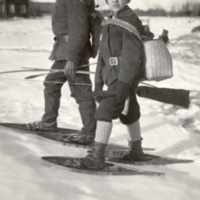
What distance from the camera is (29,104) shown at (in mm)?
3346

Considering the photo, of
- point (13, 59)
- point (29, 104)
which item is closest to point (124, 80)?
point (29, 104)

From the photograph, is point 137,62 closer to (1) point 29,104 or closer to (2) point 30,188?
(2) point 30,188

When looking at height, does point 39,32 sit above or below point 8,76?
above

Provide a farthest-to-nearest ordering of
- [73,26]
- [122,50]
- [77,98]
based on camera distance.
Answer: [77,98] → [73,26] → [122,50]

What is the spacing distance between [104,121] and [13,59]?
308cm

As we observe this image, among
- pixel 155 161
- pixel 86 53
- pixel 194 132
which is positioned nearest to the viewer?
pixel 155 161

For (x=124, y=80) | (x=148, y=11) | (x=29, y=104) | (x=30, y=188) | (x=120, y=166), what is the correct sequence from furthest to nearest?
(x=148, y=11)
(x=29, y=104)
(x=120, y=166)
(x=124, y=80)
(x=30, y=188)

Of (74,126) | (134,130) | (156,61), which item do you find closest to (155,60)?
(156,61)

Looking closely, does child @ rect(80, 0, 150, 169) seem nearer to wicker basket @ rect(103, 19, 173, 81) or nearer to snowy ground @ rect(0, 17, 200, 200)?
wicker basket @ rect(103, 19, 173, 81)

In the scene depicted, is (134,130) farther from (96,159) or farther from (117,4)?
(117,4)

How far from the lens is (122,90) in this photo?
1.73 m

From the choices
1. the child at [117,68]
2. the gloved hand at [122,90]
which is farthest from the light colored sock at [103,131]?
the gloved hand at [122,90]

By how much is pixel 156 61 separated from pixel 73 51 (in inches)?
25.7

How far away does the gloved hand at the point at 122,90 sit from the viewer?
1.72m
